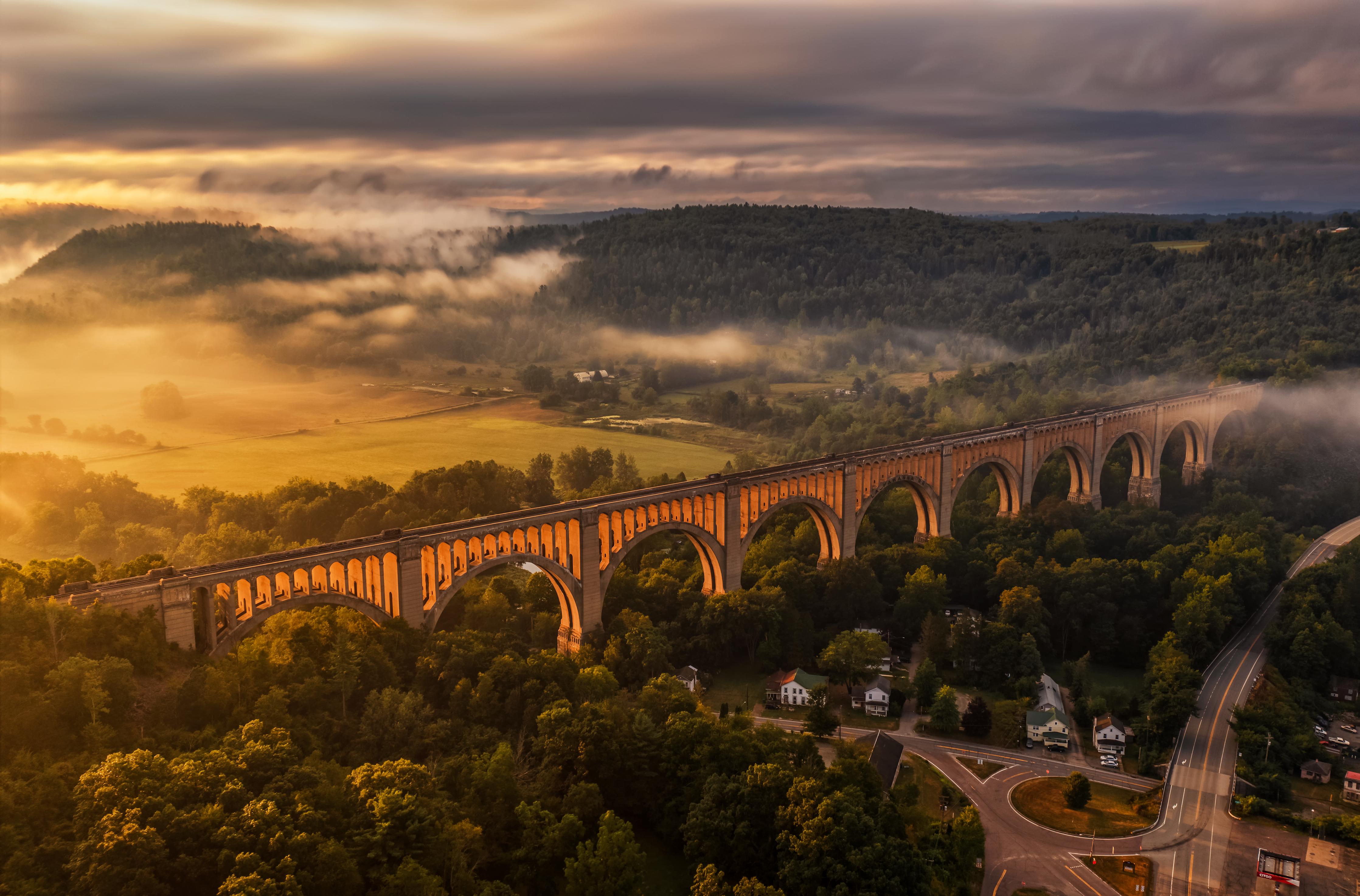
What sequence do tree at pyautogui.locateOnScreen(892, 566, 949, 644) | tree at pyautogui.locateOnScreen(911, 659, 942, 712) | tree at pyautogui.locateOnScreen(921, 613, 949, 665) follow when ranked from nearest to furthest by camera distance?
tree at pyautogui.locateOnScreen(911, 659, 942, 712) < tree at pyautogui.locateOnScreen(921, 613, 949, 665) < tree at pyautogui.locateOnScreen(892, 566, 949, 644)

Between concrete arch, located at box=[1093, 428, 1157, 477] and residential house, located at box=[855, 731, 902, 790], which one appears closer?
residential house, located at box=[855, 731, 902, 790]

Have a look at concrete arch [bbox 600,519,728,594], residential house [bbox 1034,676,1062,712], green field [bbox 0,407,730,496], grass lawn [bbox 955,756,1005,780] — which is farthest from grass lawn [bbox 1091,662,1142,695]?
green field [bbox 0,407,730,496]

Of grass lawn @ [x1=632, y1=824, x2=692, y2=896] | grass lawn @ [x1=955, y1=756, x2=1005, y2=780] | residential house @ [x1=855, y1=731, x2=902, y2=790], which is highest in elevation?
grass lawn @ [x1=632, y1=824, x2=692, y2=896]

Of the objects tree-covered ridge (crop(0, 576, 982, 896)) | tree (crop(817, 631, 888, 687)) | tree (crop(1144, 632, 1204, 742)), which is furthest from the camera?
tree (crop(817, 631, 888, 687))

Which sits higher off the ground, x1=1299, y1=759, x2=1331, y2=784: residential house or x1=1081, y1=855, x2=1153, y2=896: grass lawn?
x1=1081, y1=855, x2=1153, y2=896: grass lawn

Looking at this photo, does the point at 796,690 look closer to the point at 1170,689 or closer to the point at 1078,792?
the point at 1078,792

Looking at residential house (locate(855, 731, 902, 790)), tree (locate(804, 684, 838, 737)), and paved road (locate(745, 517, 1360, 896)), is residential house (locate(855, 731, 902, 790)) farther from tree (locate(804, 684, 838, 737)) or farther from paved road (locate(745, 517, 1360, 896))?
paved road (locate(745, 517, 1360, 896))
